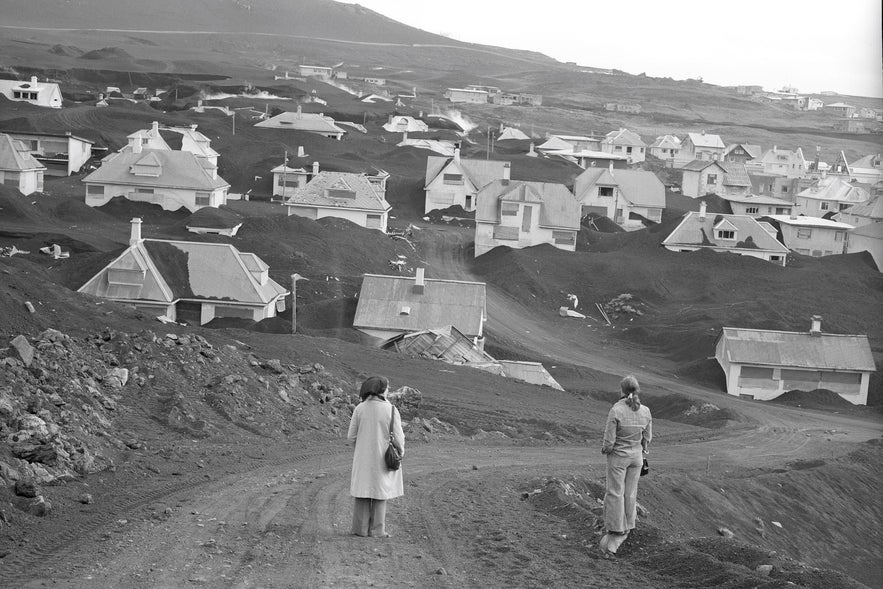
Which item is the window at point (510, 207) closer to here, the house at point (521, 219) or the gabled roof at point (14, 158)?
the house at point (521, 219)

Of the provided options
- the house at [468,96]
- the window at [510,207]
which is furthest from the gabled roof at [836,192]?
the house at [468,96]

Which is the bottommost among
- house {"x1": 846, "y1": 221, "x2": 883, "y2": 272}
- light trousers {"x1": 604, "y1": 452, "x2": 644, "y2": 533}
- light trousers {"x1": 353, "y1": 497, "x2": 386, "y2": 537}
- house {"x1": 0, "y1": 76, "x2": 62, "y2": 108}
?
house {"x1": 846, "y1": 221, "x2": 883, "y2": 272}

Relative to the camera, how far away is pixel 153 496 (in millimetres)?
11680

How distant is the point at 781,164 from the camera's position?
366ft

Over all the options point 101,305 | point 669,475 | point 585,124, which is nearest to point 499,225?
point 101,305

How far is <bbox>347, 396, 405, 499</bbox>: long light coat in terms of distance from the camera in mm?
10445

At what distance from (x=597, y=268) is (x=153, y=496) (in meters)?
43.4

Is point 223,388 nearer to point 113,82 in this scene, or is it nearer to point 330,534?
point 330,534

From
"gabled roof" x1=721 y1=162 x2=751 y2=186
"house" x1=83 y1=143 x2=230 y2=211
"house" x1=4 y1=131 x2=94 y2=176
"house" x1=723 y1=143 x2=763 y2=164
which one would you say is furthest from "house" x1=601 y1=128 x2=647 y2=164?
"house" x1=83 y1=143 x2=230 y2=211

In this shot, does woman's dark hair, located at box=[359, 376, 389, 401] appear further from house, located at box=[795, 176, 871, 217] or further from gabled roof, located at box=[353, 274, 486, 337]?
house, located at box=[795, 176, 871, 217]

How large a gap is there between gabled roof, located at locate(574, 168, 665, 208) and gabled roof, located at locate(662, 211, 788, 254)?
12.5m

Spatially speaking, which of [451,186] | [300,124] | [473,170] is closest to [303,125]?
[300,124]

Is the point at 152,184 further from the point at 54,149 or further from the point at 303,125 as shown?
the point at 303,125

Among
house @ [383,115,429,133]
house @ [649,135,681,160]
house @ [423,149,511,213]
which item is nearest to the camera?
house @ [423,149,511,213]
